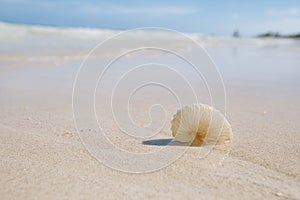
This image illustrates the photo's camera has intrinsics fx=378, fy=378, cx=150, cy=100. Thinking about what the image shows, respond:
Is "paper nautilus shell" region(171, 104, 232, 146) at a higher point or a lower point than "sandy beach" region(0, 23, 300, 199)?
higher

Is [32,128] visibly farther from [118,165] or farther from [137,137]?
[118,165]

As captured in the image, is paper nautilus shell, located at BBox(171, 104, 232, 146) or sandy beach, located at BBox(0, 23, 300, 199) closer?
sandy beach, located at BBox(0, 23, 300, 199)

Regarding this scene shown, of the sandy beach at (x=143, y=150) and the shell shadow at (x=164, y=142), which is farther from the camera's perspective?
the shell shadow at (x=164, y=142)

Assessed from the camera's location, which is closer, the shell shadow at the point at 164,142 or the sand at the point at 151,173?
the sand at the point at 151,173

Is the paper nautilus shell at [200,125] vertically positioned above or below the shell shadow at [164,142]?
above
